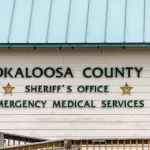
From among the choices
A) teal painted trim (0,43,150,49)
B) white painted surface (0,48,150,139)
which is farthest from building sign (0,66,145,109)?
teal painted trim (0,43,150,49)

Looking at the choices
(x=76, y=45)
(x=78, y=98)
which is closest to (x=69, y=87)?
(x=78, y=98)

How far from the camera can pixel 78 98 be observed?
16406 mm

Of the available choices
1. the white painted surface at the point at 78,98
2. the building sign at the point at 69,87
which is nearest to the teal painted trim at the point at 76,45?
the white painted surface at the point at 78,98

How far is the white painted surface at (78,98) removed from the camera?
53.2 feet

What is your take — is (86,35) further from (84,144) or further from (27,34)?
(84,144)

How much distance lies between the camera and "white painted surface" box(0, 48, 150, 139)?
1622 centimetres

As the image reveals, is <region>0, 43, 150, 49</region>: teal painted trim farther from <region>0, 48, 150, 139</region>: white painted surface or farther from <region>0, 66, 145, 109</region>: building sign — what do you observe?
<region>0, 66, 145, 109</region>: building sign

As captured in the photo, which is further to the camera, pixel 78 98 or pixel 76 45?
pixel 78 98

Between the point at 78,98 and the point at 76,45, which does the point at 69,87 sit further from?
the point at 76,45

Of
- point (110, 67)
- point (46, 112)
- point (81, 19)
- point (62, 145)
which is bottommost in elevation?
point (62, 145)

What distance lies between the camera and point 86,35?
16.2 metres

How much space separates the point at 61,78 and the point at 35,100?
76 centimetres

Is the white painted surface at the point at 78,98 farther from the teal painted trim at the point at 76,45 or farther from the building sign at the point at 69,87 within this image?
the teal painted trim at the point at 76,45

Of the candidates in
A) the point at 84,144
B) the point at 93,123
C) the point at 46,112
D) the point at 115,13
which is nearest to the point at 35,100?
the point at 46,112
